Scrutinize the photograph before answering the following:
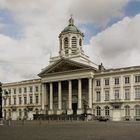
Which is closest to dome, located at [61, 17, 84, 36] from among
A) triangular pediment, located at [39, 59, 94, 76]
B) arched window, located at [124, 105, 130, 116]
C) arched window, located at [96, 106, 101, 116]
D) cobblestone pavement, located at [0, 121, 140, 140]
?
triangular pediment, located at [39, 59, 94, 76]

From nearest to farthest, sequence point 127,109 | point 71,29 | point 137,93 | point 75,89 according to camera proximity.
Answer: point 137,93
point 127,109
point 75,89
point 71,29

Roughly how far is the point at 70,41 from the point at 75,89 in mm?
17544

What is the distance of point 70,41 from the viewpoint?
357ft

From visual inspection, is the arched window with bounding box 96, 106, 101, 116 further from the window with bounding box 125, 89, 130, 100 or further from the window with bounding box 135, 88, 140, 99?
the window with bounding box 135, 88, 140, 99

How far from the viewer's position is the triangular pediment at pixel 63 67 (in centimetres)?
9744

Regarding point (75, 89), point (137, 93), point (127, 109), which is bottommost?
point (127, 109)

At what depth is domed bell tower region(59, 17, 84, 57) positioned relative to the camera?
353 ft

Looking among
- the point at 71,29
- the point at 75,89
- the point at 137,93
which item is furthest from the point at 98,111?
the point at 71,29

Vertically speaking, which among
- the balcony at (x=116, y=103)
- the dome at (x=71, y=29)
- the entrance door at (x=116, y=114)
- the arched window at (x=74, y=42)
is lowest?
the entrance door at (x=116, y=114)

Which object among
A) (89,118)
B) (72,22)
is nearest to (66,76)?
(89,118)

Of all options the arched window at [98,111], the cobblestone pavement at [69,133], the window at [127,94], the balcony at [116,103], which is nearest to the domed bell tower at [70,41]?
the arched window at [98,111]

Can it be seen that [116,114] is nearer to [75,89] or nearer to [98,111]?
[98,111]

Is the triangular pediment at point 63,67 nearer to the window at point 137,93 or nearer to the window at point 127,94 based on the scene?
the window at point 127,94

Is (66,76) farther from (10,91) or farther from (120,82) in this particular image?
(10,91)
